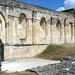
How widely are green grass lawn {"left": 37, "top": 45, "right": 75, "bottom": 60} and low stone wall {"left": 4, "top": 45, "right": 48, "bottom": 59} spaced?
0.72 meters

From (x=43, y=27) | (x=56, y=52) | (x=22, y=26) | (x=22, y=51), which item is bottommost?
(x=56, y=52)

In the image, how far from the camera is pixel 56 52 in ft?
65.2

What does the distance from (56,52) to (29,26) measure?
4751 millimetres

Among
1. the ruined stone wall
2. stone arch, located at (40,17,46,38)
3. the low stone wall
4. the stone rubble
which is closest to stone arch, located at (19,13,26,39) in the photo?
the ruined stone wall

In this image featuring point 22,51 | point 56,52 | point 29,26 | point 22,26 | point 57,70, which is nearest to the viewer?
point 57,70

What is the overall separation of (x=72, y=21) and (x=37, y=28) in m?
9.01

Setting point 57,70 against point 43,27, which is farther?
point 43,27

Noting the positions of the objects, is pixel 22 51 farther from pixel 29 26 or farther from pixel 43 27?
pixel 43 27

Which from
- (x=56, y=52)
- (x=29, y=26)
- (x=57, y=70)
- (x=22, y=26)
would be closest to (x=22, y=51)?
(x=22, y=26)

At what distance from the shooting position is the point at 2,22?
17.3m

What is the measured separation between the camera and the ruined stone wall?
1753 centimetres

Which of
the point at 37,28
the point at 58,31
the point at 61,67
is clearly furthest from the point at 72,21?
the point at 61,67

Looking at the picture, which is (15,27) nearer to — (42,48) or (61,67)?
(42,48)

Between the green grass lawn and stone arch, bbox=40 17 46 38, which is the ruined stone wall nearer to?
stone arch, bbox=40 17 46 38
